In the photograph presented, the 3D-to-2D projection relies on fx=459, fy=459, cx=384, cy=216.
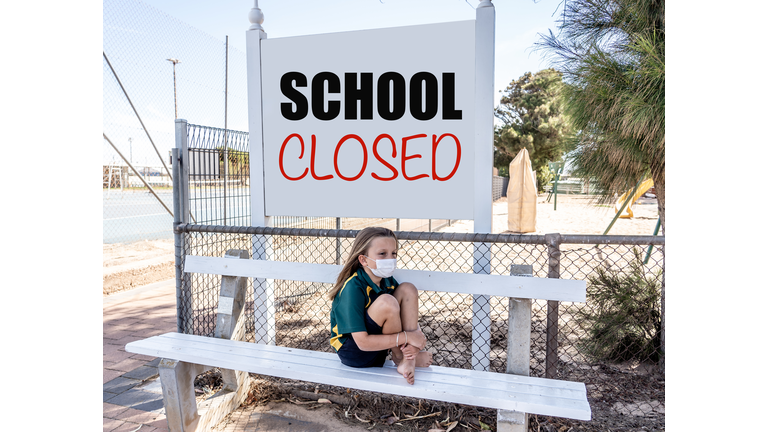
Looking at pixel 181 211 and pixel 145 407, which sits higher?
pixel 181 211

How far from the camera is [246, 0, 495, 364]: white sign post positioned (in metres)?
2.90

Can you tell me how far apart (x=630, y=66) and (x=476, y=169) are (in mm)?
1457

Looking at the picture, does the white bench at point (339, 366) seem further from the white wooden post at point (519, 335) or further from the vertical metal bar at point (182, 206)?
the vertical metal bar at point (182, 206)

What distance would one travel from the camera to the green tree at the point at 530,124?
31.3 m

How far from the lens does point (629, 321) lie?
130 inches

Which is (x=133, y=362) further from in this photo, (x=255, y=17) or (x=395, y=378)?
(x=255, y=17)

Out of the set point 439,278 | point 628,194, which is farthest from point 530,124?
point 439,278

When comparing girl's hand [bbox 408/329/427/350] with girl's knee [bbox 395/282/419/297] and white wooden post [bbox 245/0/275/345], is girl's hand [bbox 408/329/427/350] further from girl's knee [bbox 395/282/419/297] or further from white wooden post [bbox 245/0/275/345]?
white wooden post [bbox 245/0/275/345]

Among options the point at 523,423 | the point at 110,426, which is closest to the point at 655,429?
the point at 523,423

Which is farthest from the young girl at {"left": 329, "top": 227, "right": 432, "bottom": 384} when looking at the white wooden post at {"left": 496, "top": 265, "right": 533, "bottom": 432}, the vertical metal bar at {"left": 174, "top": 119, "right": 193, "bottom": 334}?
the vertical metal bar at {"left": 174, "top": 119, "right": 193, "bottom": 334}

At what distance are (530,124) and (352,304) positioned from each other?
32835 millimetres

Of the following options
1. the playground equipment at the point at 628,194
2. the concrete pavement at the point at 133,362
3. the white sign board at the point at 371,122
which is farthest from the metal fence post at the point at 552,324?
the concrete pavement at the point at 133,362

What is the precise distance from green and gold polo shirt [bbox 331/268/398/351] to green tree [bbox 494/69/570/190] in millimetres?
30378

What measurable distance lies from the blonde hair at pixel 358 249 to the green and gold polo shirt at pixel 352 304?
36 mm
